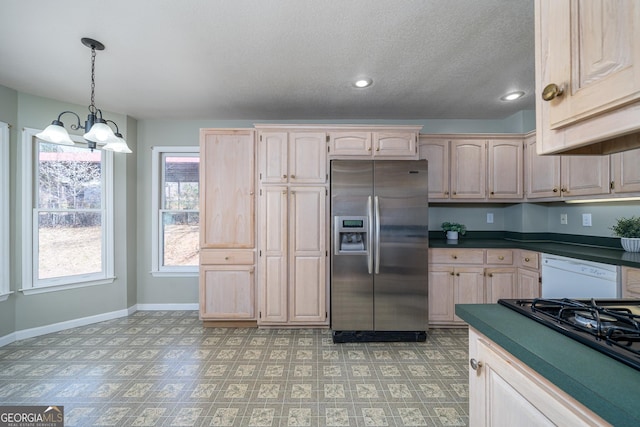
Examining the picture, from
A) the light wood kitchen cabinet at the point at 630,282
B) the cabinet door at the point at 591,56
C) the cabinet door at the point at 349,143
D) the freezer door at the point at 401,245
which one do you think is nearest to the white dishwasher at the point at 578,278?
the light wood kitchen cabinet at the point at 630,282

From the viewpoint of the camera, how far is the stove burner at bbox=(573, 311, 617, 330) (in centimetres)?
72

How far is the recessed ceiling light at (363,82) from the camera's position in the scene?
2.59 m

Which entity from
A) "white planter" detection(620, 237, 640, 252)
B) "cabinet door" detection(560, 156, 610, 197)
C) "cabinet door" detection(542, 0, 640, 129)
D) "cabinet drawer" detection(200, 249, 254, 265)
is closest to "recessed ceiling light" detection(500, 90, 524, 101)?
"cabinet door" detection(560, 156, 610, 197)

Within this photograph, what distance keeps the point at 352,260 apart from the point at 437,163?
1.57m

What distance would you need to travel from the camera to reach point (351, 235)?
9.17ft

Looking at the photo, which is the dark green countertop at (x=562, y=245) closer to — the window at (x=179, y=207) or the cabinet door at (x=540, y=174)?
the cabinet door at (x=540, y=174)

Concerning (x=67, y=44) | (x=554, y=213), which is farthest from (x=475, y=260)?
(x=67, y=44)

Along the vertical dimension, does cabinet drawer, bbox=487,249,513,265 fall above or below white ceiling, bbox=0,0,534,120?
below

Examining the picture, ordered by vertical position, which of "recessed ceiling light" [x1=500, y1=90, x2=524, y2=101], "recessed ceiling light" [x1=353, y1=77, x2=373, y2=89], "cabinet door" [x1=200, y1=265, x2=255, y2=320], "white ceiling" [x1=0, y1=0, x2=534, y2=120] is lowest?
"cabinet door" [x1=200, y1=265, x2=255, y2=320]

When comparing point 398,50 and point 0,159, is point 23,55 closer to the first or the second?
point 0,159

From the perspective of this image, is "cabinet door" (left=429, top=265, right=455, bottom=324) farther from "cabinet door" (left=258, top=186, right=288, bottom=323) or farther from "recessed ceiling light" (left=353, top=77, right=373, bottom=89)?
"recessed ceiling light" (left=353, top=77, right=373, bottom=89)

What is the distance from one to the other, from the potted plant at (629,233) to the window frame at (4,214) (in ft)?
18.6

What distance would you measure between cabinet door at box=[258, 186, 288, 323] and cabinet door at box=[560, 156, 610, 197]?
2836 millimetres

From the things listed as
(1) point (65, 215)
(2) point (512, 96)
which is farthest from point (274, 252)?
(2) point (512, 96)
